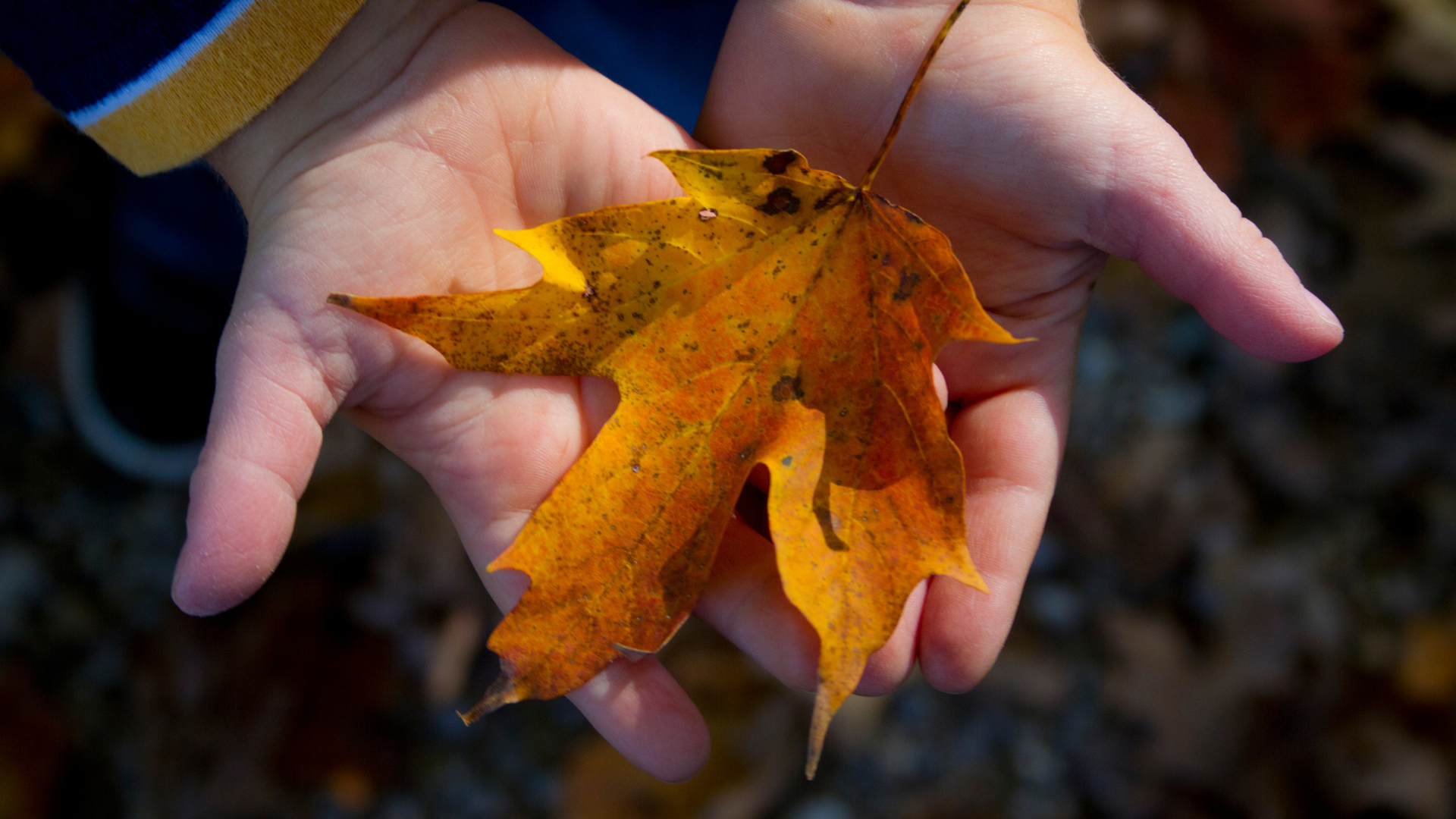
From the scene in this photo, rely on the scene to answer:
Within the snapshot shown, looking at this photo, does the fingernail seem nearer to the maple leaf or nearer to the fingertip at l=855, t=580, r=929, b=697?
the maple leaf

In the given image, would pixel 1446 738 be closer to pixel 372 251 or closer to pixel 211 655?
pixel 372 251

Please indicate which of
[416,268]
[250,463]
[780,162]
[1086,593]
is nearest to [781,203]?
[780,162]

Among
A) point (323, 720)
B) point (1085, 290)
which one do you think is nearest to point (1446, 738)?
point (1085, 290)

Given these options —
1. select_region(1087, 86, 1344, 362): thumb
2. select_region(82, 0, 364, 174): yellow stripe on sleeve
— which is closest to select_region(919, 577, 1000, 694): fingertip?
select_region(1087, 86, 1344, 362): thumb

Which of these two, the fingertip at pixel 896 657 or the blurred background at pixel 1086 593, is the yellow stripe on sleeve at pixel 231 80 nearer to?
the blurred background at pixel 1086 593

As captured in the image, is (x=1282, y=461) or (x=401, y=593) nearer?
(x=401, y=593)

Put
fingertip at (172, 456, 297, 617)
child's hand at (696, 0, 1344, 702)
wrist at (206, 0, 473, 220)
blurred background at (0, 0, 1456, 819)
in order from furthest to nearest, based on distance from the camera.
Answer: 1. blurred background at (0, 0, 1456, 819)
2. wrist at (206, 0, 473, 220)
3. child's hand at (696, 0, 1344, 702)
4. fingertip at (172, 456, 297, 617)
